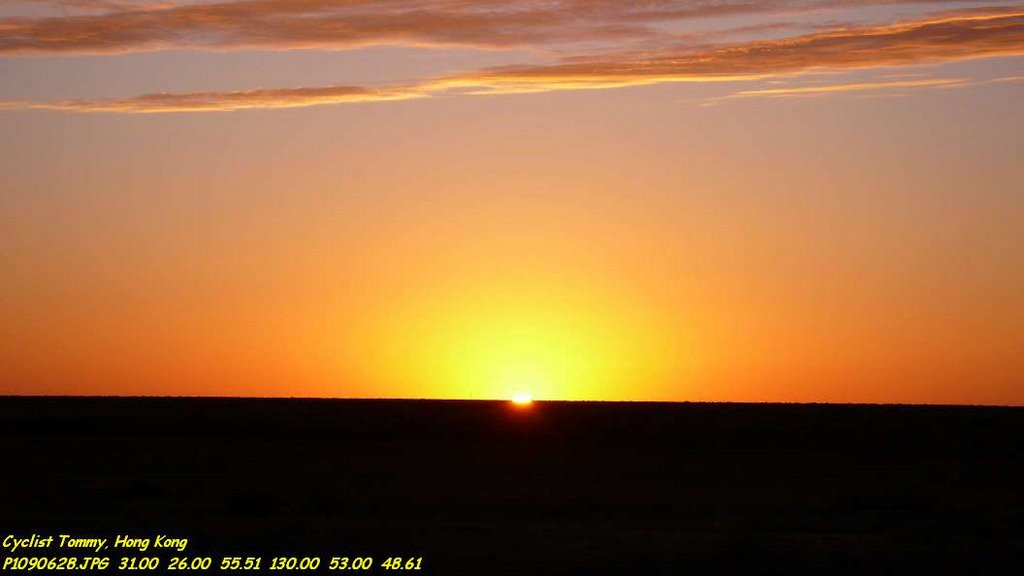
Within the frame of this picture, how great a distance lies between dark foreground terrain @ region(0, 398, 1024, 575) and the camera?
813 inches

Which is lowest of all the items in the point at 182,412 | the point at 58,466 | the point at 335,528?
the point at 335,528

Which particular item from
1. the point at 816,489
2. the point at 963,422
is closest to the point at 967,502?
the point at 816,489

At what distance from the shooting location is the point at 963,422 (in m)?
63.7

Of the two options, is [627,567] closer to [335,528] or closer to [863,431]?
[335,528]

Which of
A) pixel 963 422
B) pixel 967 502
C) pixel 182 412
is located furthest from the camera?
pixel 182 412

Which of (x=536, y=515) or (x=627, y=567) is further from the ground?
(x=536, y=515)

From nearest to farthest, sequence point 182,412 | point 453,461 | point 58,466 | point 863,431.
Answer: point 58,466, point 453,461, point 863,431, point 182,412

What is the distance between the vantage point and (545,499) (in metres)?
26.9

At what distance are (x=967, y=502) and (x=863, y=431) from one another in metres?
27.9

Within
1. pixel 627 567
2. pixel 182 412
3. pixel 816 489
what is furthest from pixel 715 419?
pixel 627 567

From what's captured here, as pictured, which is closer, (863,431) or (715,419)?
(863,431)

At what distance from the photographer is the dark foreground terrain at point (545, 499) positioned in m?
20.6

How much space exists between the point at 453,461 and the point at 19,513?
13.1 metres

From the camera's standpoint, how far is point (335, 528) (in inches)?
886
